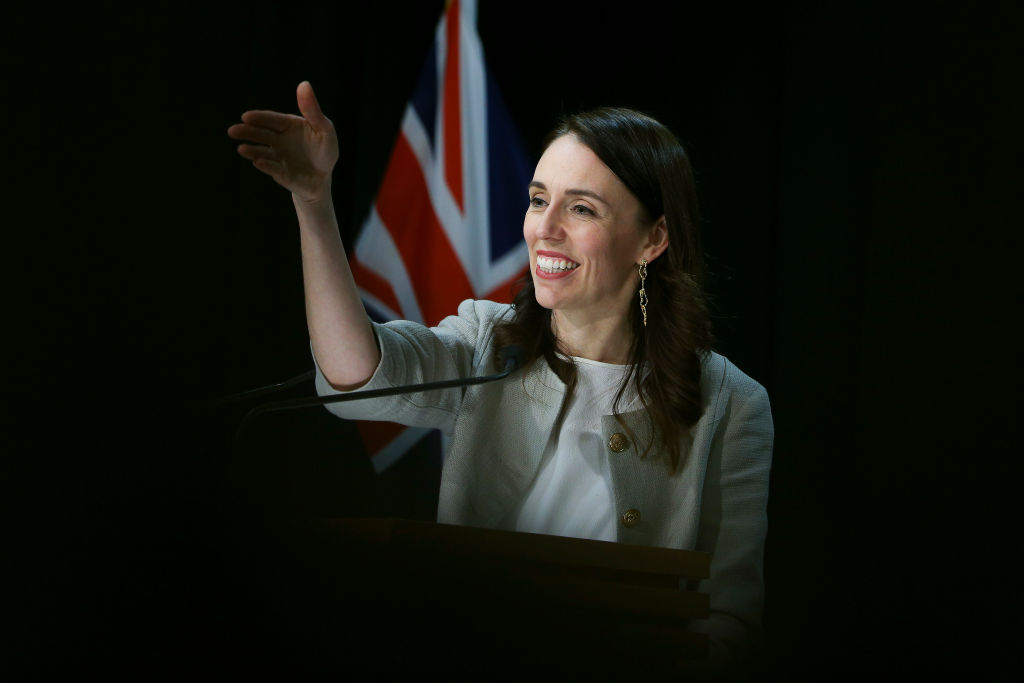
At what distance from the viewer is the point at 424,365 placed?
63.8 inches

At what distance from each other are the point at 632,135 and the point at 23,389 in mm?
1557

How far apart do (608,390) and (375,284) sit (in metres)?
0.94

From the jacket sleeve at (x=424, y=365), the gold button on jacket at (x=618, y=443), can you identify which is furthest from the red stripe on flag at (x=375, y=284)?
the gold button on jacket at (x=618, y=443)

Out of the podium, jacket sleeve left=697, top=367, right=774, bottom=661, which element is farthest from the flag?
the podium

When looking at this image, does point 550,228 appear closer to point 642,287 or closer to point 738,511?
point 642,287

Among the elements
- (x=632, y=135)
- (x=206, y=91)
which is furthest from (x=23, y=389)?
(x=206, y=91)

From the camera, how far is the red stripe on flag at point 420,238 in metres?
2.53

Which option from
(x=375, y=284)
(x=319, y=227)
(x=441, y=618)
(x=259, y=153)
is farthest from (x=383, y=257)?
(x=441, y=618)

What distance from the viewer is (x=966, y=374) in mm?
2152

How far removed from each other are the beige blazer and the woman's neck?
7cm

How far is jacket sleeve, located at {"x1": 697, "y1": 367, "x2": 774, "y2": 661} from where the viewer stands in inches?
62.1

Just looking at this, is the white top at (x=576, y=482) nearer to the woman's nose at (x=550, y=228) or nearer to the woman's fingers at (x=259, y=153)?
the woman's nose at (x=550, y=228)

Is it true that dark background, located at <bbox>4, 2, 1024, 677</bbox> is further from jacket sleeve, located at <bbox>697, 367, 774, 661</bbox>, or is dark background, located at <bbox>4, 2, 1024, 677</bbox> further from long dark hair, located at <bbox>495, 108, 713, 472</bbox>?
long dark hair, located at <bbox>495, 108, 713, 472</bbox>

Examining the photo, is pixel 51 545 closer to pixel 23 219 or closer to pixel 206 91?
pixel 23 219
